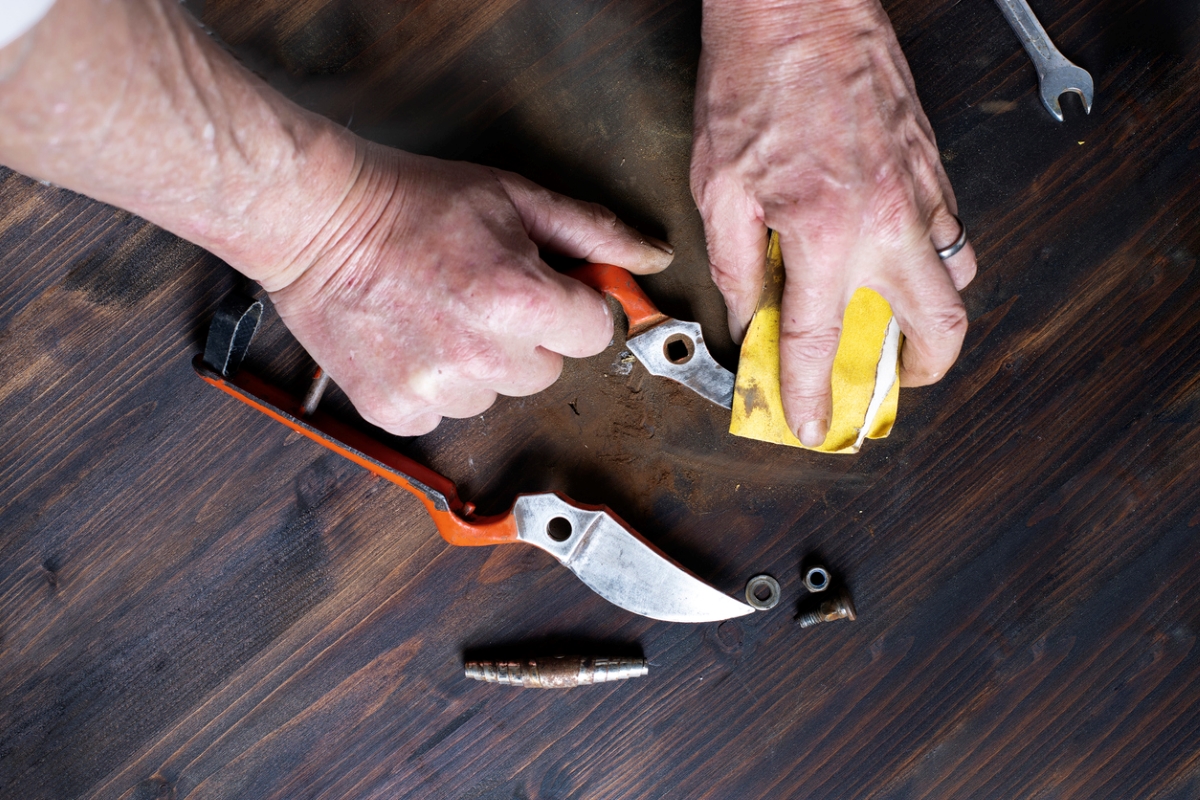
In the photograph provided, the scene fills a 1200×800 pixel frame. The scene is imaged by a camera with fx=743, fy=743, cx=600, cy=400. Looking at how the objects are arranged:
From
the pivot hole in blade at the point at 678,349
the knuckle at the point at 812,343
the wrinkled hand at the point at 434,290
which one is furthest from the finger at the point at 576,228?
the knuckle at the point at 812,343

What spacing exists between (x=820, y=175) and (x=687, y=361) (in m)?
0.28

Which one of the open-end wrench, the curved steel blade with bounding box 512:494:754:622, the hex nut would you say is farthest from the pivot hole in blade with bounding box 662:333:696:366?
the open-end wrench

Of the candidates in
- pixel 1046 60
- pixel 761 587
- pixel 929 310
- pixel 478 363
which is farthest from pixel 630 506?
pixel 1046 60

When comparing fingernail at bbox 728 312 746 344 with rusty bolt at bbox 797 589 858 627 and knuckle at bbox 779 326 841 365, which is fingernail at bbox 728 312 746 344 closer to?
knuckle at bbox 779 326 841 365

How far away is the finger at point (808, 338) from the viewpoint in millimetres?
800

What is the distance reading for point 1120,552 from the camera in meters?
1.01

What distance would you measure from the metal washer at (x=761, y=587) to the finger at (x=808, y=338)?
0.24 m

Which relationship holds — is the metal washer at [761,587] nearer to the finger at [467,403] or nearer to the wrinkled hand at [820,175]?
the wrinkled hand at [820,175]

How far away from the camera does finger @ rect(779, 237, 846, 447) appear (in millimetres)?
800

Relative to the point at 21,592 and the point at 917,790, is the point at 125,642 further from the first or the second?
the point at 917,790

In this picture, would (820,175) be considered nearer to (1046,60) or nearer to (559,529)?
(1046,60)

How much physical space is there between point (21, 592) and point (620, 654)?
82 cm

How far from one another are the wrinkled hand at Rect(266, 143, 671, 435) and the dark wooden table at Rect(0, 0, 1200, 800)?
0.15 metres

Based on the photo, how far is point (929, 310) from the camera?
827 millimetres
